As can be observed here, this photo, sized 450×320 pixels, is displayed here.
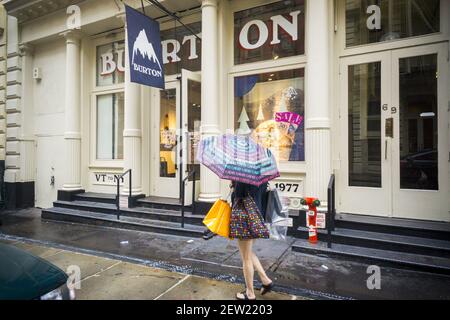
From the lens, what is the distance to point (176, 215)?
7070mm

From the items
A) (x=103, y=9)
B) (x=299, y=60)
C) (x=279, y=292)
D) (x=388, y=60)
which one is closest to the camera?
→ (x=279, y=292)

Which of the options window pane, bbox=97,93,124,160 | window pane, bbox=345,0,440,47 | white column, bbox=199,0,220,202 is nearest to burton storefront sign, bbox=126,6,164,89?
white column, bbox=199,0,220,202

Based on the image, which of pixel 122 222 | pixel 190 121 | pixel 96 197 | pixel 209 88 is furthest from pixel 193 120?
pixel 96 197

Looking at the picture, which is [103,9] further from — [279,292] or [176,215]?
[279,292]

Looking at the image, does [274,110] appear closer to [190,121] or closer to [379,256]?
[190,121]

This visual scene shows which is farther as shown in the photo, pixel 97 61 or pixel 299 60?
pixel 97 61

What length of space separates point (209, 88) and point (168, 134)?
2.05 meters

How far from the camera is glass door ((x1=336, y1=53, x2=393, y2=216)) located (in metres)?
5.92

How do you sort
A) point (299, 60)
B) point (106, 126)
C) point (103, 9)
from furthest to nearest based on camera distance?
point (106, 126) < point (103, 9) < point (299, 60)

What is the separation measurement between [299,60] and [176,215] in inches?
170

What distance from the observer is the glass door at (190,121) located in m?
7.24

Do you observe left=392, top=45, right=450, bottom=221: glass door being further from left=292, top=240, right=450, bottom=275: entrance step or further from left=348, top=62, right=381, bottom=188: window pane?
left=292, top=240, right=450, bottom=275: entrance step

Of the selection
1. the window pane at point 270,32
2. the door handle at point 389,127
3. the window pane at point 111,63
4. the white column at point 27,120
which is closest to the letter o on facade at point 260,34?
the window pane at point 270,32
